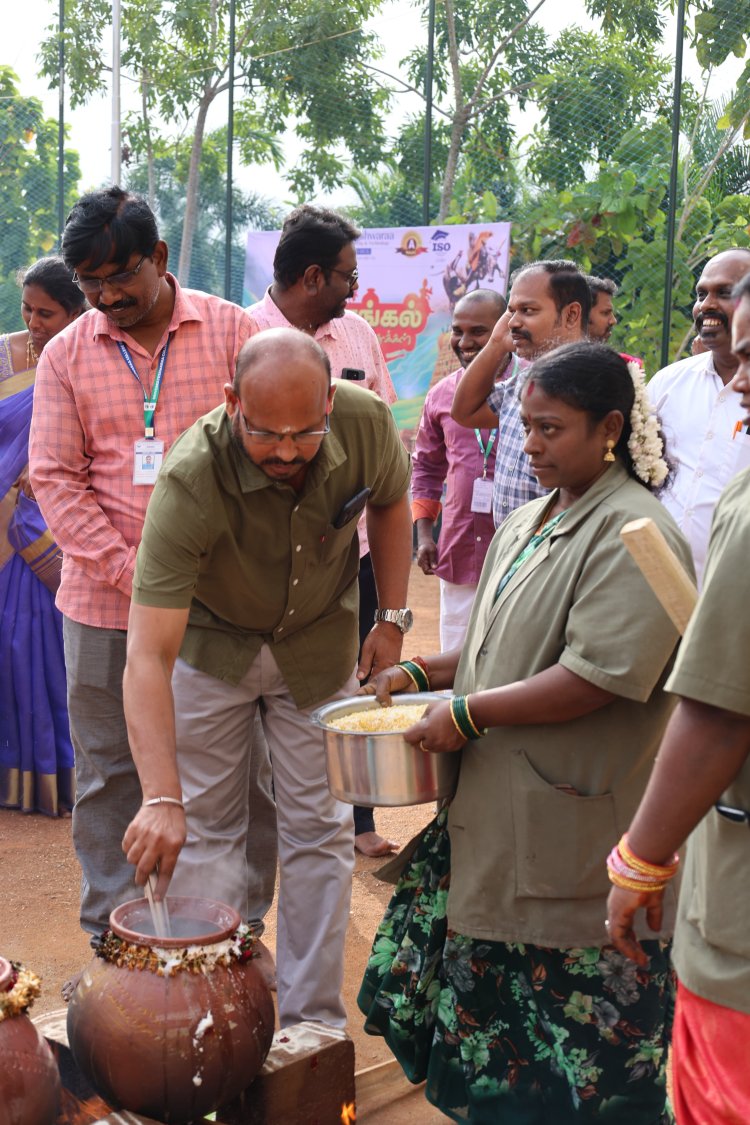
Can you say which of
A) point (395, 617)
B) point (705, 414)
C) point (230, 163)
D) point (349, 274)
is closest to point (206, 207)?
point (230, 163)

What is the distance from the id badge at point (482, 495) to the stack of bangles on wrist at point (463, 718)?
2610 millimetres

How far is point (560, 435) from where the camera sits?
9.11 feet

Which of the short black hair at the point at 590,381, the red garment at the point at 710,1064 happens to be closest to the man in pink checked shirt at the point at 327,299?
the short black hair at the point at 590,381

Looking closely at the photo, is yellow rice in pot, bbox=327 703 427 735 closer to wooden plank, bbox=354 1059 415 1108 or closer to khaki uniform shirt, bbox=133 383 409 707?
khaki uniform shirt, bbox=133 383 409 707

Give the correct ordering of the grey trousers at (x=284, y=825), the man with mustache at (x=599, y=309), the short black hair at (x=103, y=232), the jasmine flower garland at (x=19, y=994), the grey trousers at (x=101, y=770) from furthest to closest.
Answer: the man with mustache at (x=599, y=309), the grey trousers at (x=101, y=770), the short black hair at (x=103, y=232), the grey trousers at (x=284, y=825), the jasmine flower garland at (x=19, y=994)

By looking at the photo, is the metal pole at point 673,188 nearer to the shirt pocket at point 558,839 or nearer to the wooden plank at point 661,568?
the shirt pocket at point 558,839

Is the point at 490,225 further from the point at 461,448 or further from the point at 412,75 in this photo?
the point at 461,448

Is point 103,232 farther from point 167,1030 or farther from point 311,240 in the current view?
point 167,1030

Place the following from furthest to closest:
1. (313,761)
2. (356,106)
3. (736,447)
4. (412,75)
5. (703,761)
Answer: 1. (356,106)
2. (412,75)
3. (736,447)
4. (313,761)
5. (703,761)

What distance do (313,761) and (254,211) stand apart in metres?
16.4

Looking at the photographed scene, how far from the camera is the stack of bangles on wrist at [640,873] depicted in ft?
6.79

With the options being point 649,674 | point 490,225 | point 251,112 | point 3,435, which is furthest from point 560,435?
point 251,112

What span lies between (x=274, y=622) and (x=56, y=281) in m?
2.38

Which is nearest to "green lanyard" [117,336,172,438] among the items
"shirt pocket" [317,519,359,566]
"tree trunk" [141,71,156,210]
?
"shirt pocket" [317,519,359,566]
